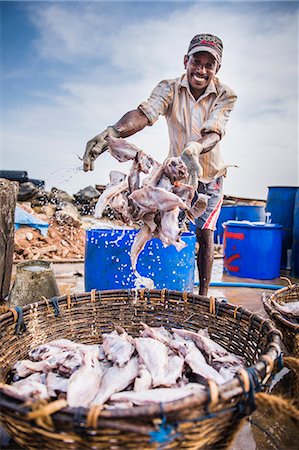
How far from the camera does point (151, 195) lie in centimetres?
223

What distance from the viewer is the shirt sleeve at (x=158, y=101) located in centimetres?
358

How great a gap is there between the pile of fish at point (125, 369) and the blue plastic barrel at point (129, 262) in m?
1.02

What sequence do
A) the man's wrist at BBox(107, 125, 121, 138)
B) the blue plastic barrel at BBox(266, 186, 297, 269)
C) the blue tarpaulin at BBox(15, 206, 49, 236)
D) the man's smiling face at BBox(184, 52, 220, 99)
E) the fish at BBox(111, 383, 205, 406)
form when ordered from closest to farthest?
1. the fish at BBox(111, 383, 205, 406)
2. the man's wrist at BBox(107, 125, 121, 138)
3. the man's smiling face at BBox(184, 52, 220, 99)
4. the blue plastic barrel at BBox(266, 186, 297, 269)
5. the blue tarpaulin at BBox(15, 206, 49, 236)

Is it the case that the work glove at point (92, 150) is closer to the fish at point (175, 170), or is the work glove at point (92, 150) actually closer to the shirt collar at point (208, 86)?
the fish at point (175, 170)

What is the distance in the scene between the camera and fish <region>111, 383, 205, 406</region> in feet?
4.98

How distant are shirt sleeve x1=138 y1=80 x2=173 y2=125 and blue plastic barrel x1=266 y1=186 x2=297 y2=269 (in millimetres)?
3778

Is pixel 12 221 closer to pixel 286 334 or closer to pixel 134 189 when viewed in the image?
pixel 134 189

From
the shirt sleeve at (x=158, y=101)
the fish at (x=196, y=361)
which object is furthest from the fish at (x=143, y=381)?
the shirt sleeve at (x=158, y=101)

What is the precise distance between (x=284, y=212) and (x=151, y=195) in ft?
17.1

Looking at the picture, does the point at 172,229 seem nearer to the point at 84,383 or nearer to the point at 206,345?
the point at 206,345

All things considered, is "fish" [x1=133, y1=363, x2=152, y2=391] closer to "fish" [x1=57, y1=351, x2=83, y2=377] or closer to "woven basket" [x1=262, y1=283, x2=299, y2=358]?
"fish" [x1=57, y1=351, x2=83, y2=377]

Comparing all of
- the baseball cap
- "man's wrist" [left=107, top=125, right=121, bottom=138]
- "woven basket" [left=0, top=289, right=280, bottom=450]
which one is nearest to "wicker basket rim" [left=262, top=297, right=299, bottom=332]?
"woven basket" [left=0, top=289, right=280, bottom=450]

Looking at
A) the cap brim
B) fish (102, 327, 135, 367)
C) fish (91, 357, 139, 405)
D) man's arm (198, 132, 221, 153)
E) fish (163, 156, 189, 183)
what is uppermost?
the cap brim

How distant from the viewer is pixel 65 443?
1203 millimetres
